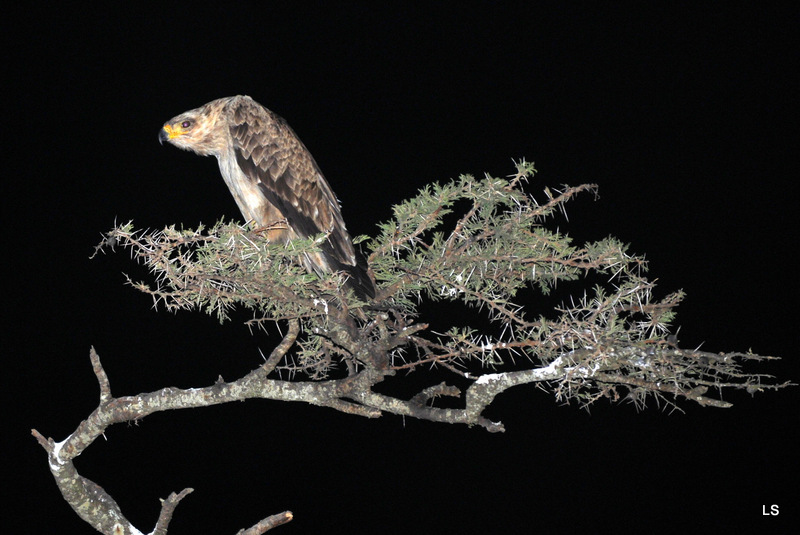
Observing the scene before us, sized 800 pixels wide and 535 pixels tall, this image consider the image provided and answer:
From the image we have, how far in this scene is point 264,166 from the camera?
4035 mm

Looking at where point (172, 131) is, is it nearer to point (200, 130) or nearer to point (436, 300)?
point (200, 130)

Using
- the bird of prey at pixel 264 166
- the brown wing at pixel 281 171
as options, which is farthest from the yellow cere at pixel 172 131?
the brown wing at pixel 281 171

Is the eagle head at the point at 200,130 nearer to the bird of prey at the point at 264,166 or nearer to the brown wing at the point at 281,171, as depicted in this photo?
the bird of prey at the point at 264,166

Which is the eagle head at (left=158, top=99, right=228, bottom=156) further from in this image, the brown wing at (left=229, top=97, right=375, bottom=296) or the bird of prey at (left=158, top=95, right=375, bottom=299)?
the brown wing at (left=229, top=97, right=375, bottom=296)

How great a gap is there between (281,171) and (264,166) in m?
0.09

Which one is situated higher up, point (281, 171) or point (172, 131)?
point (172, 131)

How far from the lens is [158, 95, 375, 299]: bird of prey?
402 cm

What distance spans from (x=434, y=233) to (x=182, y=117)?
1478 millimetres

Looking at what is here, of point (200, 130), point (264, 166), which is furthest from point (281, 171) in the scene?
point (200, 130)

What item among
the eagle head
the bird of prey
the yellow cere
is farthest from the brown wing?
the yellow cere

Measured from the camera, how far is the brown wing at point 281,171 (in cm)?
401

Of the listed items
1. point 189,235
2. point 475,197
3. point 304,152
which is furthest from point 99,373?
point 475,197

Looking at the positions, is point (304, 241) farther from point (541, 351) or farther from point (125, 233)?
point (541, 351)

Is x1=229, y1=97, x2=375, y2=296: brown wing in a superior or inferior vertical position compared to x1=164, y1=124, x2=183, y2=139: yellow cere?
inferior
